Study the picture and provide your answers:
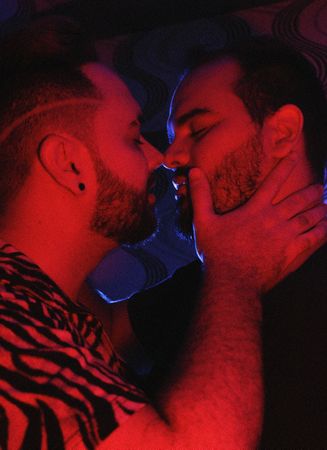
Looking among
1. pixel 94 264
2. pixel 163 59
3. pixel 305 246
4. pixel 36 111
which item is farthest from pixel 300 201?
pixel 163 59

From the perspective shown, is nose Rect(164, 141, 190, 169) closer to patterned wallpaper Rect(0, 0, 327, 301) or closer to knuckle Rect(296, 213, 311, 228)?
knuckle Rect(296, 213, 311, 228)

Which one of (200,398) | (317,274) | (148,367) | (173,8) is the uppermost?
(173,8)

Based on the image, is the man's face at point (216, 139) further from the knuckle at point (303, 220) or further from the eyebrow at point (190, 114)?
the knuckle at point (303, 220)

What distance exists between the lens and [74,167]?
4.23 feet

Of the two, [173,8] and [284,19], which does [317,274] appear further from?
[173,8]

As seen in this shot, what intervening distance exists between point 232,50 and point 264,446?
1468mm

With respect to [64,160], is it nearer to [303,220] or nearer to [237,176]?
[237,176]

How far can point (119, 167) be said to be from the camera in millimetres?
1355

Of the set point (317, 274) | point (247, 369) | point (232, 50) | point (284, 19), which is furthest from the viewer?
point (284, 19)

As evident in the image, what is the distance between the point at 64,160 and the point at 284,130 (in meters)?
0.77

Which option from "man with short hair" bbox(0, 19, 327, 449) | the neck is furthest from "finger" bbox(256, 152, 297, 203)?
the neck

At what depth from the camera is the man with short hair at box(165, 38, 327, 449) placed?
0.99 metres

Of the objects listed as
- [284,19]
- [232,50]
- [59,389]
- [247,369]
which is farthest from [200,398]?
[284,19]

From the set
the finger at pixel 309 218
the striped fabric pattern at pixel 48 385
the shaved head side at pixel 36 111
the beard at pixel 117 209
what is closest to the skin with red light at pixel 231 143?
the finger at pixel 309 218
